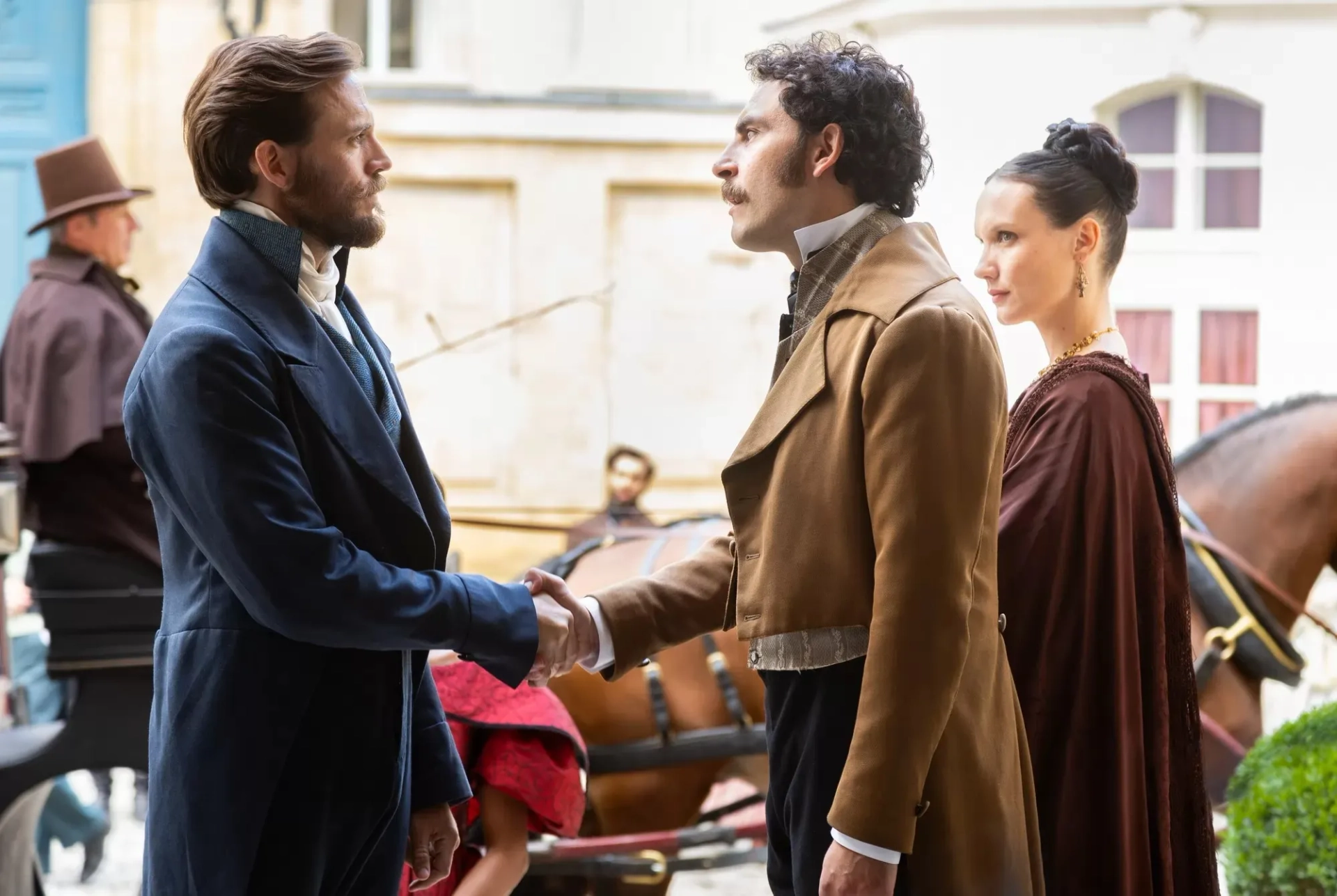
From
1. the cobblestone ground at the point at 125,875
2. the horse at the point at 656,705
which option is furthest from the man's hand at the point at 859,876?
the cobblestone ground at the point at 125,875

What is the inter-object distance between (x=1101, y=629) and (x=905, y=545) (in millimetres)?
673

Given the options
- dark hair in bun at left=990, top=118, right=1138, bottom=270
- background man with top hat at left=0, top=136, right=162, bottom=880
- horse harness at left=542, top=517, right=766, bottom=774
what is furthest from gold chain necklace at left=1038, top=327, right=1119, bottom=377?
background man with top hat at left=0, top=136, right=162, bottom=880

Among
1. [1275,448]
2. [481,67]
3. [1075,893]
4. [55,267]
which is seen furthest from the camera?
[481,67]

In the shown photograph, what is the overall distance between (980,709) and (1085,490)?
A: 544 millimetres

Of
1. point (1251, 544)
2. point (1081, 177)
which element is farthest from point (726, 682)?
point (1081, 177)

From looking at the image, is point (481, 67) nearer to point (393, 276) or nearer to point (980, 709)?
point (393, 276)

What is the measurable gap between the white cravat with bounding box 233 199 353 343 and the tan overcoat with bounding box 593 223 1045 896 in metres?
0.57

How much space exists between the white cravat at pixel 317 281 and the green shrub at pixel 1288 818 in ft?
7.43

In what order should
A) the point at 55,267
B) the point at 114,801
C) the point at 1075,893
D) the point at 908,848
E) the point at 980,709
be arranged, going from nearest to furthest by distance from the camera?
the point at 908,848 < the point at 980,709 < the point at 1075,893 < the point at 55,267 < the point at 114,801

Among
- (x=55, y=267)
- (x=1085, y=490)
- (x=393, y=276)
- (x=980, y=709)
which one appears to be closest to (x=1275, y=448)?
(x=1085, y=490)

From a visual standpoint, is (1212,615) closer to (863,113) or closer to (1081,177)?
(1081,177)

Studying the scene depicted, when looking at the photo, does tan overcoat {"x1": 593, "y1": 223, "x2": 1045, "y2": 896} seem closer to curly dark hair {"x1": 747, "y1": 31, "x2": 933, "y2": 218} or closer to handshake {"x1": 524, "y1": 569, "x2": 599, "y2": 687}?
curly dark hair {"x1": 747, "y1": 31, "x2": 933, "y2": 218}

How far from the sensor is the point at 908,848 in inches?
64.2

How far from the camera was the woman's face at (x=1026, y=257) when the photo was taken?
2309 mm
